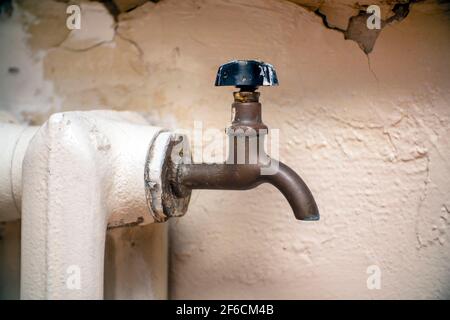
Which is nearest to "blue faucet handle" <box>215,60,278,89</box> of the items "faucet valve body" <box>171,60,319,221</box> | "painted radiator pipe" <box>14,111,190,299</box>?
"faucet valve body" <box>171,60,319,221</box>

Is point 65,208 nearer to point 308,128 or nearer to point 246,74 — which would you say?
point 246,74

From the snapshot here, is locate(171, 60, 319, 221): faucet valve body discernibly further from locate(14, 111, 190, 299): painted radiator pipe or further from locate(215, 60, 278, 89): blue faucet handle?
locate(14, 111, 190, 299): painted radiator pipe

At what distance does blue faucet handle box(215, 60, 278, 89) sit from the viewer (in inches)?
15.7

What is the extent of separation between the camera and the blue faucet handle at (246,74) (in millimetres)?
400

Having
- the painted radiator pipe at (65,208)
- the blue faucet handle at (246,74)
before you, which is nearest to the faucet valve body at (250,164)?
the blue faucet handle at (246,74)

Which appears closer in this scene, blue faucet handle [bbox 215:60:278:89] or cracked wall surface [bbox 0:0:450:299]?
blue faucet handle [bbox 215:60:278:89]

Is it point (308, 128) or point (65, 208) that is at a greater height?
point (308, 128)

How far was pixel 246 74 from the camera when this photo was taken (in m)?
0.40

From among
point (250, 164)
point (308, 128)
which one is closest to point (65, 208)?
point (250, 164)

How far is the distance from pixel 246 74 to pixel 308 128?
0.57 feet

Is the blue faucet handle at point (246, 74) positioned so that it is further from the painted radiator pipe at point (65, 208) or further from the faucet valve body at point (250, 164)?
the painted radiator pipe at point (65, 208)

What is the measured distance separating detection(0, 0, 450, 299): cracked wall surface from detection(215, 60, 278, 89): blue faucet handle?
150mm
